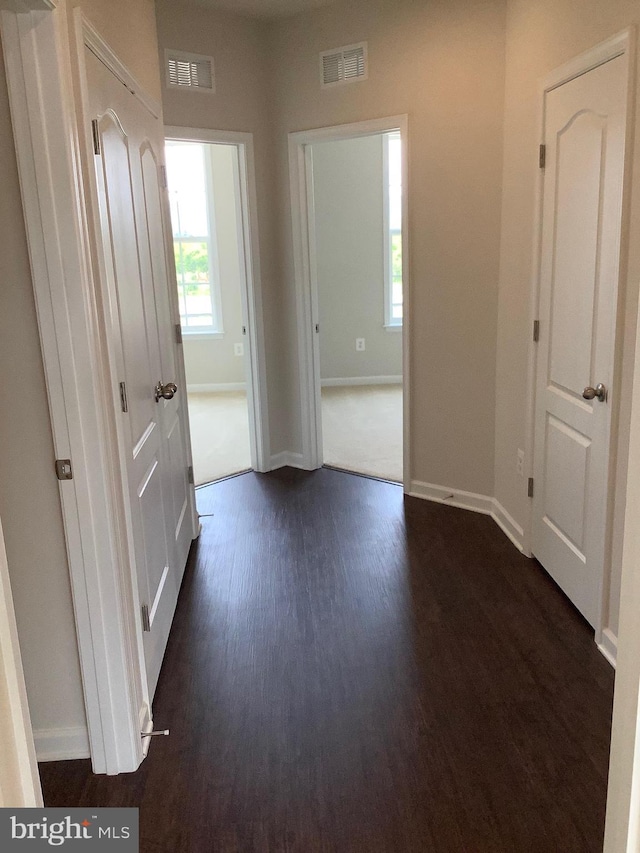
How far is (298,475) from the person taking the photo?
15.3 ft

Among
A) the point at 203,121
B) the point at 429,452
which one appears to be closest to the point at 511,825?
the point at 429,452

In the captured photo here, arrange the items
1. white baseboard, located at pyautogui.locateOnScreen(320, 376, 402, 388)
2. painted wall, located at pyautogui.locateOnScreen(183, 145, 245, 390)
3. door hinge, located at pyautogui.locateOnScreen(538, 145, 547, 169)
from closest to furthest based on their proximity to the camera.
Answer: door hinge, located at pyautogui.locateOnScreen(538, 145, 547, 169) < painted wall, located at pyautogui.locateOnScreen(183, 145, 245, 390) < white baseboard, located at pyautogui.locateOnScreen(320, 376, 402, 388)

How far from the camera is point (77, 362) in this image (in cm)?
179

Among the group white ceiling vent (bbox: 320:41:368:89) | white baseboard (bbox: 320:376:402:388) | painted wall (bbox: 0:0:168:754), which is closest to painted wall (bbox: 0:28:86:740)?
painted wall (bbox: 0:0:168:754)

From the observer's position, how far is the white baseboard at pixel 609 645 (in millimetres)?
2513

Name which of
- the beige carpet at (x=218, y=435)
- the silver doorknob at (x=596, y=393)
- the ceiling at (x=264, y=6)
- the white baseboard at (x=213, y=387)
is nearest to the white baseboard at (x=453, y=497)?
the beige carpet at (x=218, y=435)

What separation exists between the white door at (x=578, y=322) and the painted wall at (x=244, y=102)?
6.27ft

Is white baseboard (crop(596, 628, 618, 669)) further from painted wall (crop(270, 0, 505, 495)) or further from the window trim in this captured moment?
the window trim

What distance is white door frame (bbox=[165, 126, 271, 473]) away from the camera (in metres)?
4.13

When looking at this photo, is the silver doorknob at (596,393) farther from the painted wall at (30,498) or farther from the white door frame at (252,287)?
the white door frame at (252,287)

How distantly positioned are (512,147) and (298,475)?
7.72 feet

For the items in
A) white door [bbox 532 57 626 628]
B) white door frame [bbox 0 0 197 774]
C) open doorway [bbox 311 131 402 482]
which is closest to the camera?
white door frame [bbox 0 0 197 774]

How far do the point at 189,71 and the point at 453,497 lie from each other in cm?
278

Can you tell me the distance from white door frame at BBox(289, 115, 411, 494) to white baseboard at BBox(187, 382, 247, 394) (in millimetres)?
2991
